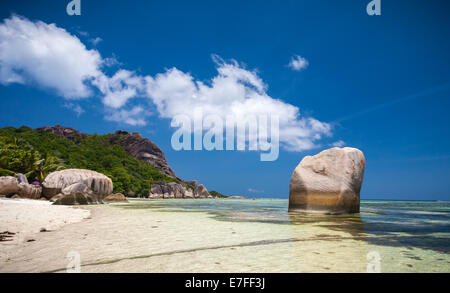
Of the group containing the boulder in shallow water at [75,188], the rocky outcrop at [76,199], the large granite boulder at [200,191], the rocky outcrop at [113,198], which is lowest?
the large granite boulder at [200,191]

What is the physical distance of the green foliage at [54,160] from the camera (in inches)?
1174

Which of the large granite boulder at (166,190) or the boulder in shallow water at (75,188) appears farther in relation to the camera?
the large granite boulder at (166,190)

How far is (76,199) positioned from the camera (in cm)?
1727

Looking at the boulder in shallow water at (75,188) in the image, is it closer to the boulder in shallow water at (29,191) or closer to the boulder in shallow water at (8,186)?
the boulder in shallow water at (29,191)

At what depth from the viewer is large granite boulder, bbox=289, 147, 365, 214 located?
12.3 meters

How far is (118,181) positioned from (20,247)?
5076cm

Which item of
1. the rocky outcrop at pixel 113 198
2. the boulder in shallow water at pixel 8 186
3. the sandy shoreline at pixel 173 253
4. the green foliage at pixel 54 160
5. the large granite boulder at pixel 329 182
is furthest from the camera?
the green foliage at pixel 54 160

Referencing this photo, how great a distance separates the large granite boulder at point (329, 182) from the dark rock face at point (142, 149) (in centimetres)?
8438

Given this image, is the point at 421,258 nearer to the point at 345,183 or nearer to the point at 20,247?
the point at 20,247

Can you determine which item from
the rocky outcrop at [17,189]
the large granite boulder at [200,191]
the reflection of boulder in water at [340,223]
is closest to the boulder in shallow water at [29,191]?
the rocky outcrop at [17,189]

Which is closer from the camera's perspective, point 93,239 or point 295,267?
point 295,267

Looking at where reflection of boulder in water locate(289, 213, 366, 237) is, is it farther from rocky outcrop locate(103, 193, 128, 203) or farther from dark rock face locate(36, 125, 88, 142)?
dark rock face locate(36, 125, 88, 142)
